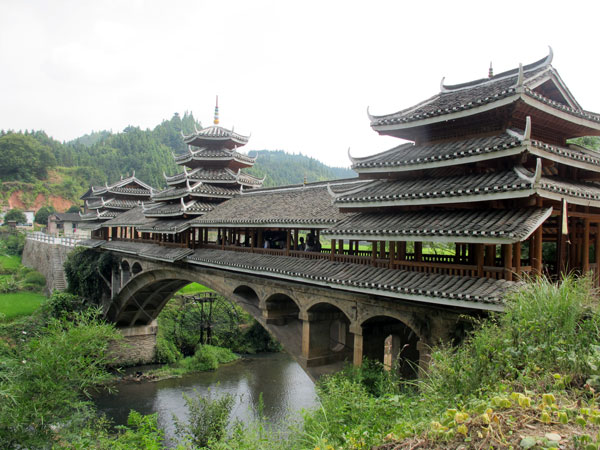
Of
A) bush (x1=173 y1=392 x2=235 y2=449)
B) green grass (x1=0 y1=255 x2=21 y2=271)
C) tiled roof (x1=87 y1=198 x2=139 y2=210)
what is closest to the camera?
bush (x1=173 y1=392 x2=235 y2=449)

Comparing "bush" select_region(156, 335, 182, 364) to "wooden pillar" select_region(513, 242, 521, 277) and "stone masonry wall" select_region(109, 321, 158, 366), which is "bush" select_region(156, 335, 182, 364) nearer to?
"stone masonry wall" select_region(109, 321, 158, 366)

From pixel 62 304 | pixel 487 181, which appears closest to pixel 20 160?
pixel 62 304

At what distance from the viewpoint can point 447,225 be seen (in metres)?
10.2

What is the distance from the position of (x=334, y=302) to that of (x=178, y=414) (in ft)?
56.4

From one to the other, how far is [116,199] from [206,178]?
791 inches

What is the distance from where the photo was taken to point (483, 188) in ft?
31.6

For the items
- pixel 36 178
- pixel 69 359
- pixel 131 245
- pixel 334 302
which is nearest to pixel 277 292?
pixel 334 302

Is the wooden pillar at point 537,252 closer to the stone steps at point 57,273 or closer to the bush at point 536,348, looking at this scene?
the bush at point 536,348

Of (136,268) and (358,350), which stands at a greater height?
(136,268)

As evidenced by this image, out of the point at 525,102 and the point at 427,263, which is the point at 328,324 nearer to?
the point at 427,263

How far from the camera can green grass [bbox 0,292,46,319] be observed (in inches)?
1316

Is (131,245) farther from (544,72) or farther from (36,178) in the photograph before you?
(36,178)

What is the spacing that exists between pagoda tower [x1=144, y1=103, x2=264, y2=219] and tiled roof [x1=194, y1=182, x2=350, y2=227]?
1260 mm

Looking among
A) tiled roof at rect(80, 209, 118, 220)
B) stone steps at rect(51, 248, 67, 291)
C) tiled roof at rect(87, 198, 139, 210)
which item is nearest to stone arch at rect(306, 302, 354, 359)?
tiled roof at rect(80, 209, 118, 220)
